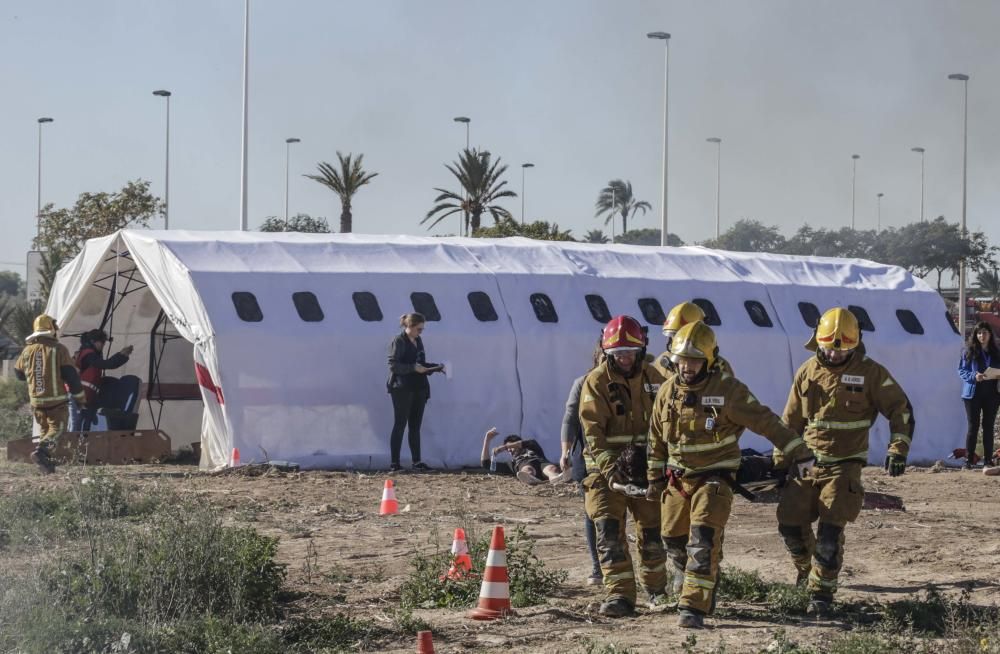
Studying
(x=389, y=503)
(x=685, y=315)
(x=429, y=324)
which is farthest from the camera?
(x=429, y=324)

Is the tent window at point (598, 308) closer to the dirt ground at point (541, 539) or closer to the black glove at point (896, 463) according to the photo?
the dirt ground at point (541, 539)

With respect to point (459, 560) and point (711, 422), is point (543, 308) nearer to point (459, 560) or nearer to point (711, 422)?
point (459, 560)

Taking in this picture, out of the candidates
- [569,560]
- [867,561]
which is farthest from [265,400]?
[867,561]

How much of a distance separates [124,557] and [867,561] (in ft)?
18.5

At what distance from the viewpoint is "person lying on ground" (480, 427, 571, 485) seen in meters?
16.8

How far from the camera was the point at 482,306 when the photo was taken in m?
19.5

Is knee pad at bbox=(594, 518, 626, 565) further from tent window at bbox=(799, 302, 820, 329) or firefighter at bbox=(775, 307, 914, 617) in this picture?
tent window at bbox=(799, 302, 820, 329)

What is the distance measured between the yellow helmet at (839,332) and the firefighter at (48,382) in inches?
396

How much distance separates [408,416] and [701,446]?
9856mm

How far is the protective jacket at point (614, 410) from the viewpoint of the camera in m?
9.17

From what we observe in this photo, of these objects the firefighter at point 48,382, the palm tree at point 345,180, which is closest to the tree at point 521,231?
the palm tree at point 345,180

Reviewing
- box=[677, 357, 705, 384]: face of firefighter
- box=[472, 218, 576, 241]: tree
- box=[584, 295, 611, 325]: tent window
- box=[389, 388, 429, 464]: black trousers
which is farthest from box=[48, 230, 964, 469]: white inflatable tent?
box=[472, 218, 576, 241]: tree

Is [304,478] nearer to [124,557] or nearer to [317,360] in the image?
[317,360]

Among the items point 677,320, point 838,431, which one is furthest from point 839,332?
point 677,320
